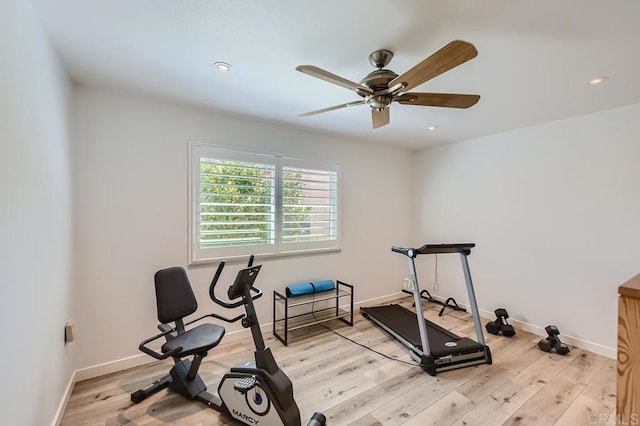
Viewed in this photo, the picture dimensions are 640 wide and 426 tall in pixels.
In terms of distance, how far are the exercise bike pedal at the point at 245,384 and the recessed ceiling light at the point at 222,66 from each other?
2.15 meters

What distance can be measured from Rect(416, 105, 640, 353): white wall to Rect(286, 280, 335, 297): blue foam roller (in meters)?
2.00

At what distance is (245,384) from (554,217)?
140 inches

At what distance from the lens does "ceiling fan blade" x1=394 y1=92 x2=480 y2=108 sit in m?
1.86

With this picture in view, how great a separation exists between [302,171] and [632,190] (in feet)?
11.0

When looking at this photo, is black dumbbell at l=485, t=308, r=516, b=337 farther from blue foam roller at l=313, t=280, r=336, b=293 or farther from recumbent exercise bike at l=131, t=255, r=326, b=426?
recumbent exercise bike at l=131, t=255, r=326, b=426

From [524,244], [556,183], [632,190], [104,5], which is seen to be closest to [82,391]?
[104,5]

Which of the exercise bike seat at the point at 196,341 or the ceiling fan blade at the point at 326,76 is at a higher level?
the ceiling fan blade at the point at 326,76

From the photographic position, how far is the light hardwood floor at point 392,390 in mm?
1918

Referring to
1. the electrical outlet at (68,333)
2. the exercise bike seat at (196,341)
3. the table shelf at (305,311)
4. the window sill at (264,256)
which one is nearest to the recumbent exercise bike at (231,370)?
the exercise bike seat at (196,341)

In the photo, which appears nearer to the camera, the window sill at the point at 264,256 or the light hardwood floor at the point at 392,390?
the light hardwood floor at the point at 392,390

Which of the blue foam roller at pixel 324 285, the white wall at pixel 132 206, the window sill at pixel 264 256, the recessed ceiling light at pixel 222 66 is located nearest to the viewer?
the recessed ceiling light at pixel 222 66

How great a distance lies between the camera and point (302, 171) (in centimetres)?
355

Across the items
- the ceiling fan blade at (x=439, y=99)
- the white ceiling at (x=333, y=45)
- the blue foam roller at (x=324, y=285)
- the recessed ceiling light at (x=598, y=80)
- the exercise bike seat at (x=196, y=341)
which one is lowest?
the exercise bike seat at (x=196, y=341)

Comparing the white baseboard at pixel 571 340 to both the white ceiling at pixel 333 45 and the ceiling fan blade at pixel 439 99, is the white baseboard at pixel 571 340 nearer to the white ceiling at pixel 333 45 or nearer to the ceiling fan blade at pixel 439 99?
the white ceiling at pixel 333 45
